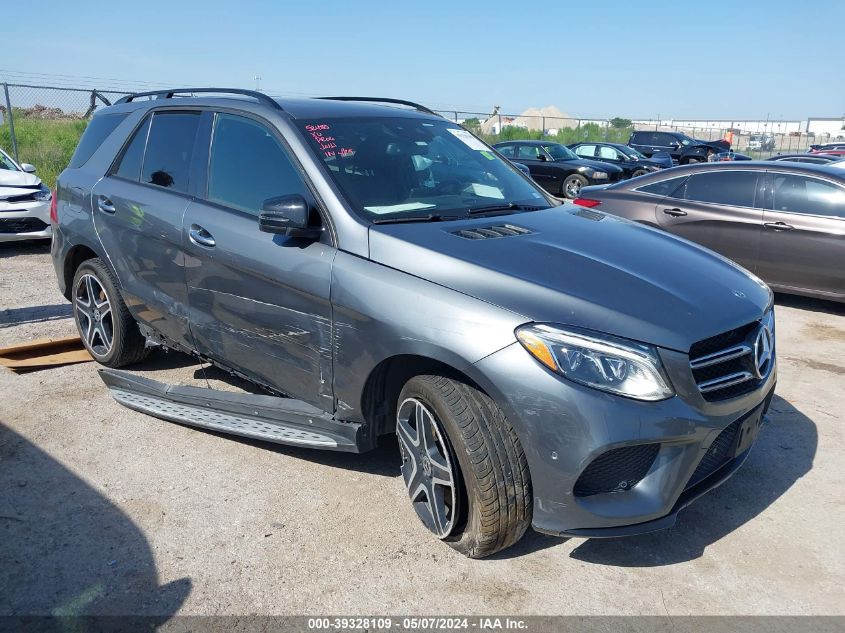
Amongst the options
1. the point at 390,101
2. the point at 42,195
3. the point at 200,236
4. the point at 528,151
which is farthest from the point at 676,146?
the point at 200,236

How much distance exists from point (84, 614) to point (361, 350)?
1426 millimetres

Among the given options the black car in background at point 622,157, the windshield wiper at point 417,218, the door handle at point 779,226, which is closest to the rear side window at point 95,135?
the windshield wiper at point 417,218

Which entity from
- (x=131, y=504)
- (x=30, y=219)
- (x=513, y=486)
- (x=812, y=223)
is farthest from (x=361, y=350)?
(x=30, y=219)

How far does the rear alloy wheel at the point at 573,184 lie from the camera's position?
16969 mm

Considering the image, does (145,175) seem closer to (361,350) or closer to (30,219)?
(361,350)

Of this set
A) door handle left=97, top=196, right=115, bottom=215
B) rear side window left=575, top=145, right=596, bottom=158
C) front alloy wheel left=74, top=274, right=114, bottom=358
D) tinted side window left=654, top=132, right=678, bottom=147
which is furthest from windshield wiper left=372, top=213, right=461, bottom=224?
tinted side window left=654, top=132, right=678, bottom=147

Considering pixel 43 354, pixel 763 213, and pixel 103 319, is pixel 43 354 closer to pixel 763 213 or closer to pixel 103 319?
pixel 103 319

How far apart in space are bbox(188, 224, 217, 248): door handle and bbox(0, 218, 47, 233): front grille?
6.66 m

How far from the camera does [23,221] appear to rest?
30.5 ft

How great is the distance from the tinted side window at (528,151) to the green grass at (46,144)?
1024 cm

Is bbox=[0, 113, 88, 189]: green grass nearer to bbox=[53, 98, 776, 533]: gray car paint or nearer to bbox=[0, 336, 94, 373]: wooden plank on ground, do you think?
bbox=[0, 336, 94, 373]: wooden plank on ground

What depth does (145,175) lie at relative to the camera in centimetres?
445

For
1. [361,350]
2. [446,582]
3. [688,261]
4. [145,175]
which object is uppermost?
[145,175]

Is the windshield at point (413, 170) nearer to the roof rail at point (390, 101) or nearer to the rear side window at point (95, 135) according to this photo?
the roof rail at point (390, 101)
